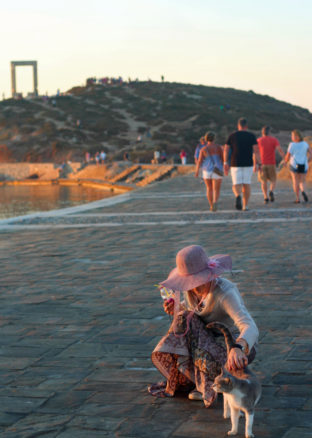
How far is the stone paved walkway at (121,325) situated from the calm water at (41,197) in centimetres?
2167

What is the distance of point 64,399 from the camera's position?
389 cm

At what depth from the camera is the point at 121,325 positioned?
5.46 meters

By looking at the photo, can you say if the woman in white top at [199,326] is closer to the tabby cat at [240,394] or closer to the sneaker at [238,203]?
the tabby cat at [240,394]

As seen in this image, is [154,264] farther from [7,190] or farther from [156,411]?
[7,190]

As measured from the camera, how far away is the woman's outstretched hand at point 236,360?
11.4ft

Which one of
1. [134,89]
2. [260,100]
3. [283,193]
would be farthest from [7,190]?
[260,100]

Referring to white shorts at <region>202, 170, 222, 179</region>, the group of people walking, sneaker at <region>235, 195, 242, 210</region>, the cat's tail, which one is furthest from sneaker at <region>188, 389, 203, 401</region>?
sneaker at <region>235, 195, 242, 210</region>

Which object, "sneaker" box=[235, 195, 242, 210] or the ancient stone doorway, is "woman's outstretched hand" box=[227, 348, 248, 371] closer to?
"sneaker" box=[235, 195, 242, 210]

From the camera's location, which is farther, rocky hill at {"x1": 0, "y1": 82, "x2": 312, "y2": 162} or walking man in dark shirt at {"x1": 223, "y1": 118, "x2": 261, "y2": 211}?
rocky hill at {"x1": 0, "y1": 82, "x2": 312, "y2": 162}

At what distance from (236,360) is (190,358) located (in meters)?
0.55

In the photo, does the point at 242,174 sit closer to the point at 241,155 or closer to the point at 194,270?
the point at 241,155

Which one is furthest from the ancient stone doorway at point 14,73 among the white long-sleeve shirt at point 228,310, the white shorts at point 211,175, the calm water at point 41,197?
the white long-sleeve shirt at point 228,310

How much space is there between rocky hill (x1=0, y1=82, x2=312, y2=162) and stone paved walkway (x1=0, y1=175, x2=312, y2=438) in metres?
47.9

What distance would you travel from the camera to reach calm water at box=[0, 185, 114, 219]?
35.3m
